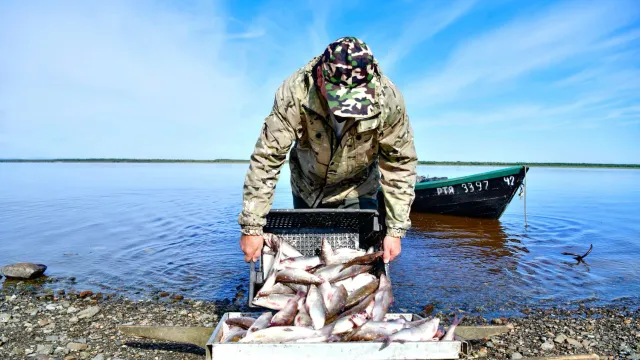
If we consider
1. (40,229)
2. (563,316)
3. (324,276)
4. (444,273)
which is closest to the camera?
(324,276)

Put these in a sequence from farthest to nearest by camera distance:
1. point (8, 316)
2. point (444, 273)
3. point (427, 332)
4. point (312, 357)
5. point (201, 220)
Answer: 1. point (201, 220)
2. point (444, 273)
3. point (8, 316)
4. point (427, 332)
5. point (312, 357)

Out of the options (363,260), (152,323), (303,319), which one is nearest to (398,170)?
(363,260)

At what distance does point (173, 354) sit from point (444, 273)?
4.81m

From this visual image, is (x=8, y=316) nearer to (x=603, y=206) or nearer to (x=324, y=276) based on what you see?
(x=324, y=276)

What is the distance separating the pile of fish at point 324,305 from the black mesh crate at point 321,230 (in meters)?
0.27

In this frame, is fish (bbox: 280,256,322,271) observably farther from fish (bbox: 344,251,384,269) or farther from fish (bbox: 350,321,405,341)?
fish (bbox: 350,321,405,341)

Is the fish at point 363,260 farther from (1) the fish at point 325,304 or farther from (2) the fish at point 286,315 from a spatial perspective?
(2) the fish at point 286,315

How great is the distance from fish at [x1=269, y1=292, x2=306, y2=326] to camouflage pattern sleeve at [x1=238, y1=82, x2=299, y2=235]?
67cm

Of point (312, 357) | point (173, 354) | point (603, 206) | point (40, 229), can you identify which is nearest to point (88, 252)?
point (40, 229)

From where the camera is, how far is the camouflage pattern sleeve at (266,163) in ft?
11.3

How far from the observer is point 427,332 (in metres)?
2.79

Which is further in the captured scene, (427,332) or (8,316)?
(8,316)

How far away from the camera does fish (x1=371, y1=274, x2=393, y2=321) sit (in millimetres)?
3193

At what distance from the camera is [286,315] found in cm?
307
